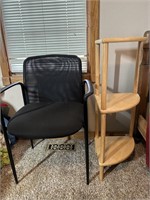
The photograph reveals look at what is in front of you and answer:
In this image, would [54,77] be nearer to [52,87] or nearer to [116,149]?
[52,87]

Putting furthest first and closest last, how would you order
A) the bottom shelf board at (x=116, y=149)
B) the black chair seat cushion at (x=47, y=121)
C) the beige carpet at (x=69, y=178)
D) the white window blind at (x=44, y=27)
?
the white window blind at (x=44, y=27)
the bottom shelf board at (x=116, y=149)
the beige carpet at (x=69, y=178)
the black chair seat cushion at (x=47, y=121)

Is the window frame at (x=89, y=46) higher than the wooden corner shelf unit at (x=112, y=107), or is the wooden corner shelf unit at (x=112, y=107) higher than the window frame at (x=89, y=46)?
the window frame at (x=89, y=46)

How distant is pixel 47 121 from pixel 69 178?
51cm

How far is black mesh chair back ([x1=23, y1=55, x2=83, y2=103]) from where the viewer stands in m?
1.33

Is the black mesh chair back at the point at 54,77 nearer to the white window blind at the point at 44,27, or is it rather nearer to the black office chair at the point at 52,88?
the black office chair at the point at 52,88

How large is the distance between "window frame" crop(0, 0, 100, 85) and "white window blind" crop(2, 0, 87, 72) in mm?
42

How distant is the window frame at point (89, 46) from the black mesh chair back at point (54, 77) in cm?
25

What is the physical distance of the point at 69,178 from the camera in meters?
1.28

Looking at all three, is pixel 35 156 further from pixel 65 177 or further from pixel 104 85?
pixel 104 85

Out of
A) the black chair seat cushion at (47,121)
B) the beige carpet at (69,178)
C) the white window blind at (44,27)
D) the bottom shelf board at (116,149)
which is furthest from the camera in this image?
the white window blind at (44,27)

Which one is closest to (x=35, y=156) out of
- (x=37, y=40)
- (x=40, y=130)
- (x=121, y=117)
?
(x=40, y=130)

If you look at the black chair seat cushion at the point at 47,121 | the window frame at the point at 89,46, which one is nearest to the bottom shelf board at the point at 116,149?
the black chair seat cushion at the point at 47,121

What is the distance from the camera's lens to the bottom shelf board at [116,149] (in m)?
1.26

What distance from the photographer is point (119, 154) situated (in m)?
1.31
